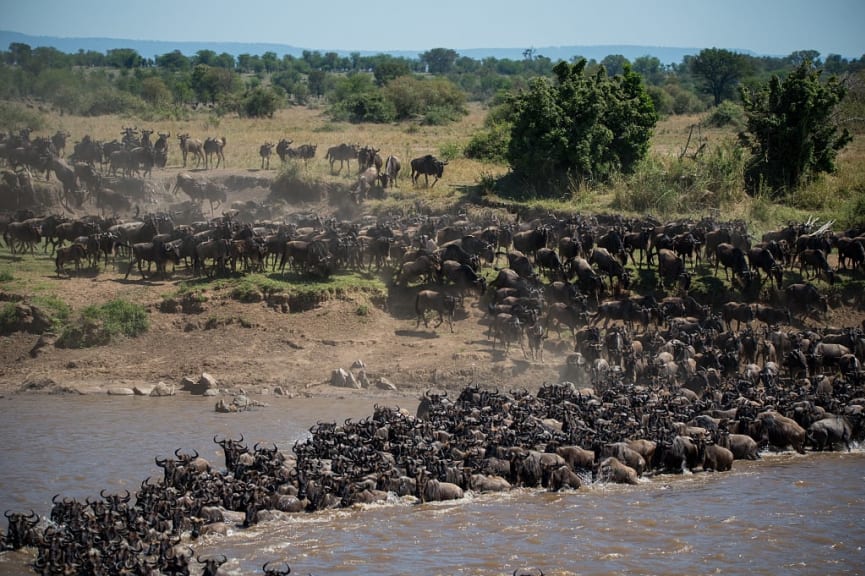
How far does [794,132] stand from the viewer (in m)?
32.1

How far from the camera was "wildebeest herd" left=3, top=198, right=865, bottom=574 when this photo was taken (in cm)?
1292

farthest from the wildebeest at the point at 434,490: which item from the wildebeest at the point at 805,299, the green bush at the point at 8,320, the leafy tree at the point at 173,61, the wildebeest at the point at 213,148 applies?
the leafy tree at the point at 173,61

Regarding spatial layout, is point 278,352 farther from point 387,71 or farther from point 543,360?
point 387,71

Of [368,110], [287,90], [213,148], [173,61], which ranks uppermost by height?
[173,61]

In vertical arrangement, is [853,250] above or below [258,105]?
below

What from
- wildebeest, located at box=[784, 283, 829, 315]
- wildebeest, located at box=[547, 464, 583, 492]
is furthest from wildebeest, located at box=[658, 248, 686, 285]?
wildebeest, located at box=[547, 464, 583, 492]

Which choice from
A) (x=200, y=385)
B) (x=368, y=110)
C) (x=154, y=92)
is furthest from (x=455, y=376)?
(x=154, y=92)

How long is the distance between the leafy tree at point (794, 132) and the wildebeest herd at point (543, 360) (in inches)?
250

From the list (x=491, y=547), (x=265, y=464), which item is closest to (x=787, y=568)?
(x=491, y=547)

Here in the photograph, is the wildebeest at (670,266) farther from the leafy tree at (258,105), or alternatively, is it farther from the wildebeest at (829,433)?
the leafy tree at (258,105)

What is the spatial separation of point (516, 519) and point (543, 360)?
7.68 meters

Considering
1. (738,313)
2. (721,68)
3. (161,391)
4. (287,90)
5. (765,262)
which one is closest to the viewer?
(161,391)

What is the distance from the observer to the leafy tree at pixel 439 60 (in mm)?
146875

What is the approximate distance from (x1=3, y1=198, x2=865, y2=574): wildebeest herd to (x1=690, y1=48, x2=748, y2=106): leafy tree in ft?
189
